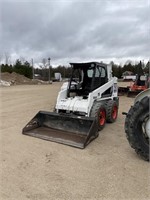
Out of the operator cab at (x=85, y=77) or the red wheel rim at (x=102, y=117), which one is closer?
the red wheel rim at (x=102, y=117)

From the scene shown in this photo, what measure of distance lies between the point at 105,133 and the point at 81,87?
2.08 m

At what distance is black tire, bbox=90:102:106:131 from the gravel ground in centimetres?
73

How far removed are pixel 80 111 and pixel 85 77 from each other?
1.69 m

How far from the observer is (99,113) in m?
5.11

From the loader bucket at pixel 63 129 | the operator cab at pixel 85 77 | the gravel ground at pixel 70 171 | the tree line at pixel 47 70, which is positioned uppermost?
the tree line at pixel 47 70

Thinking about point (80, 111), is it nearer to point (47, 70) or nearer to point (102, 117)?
point (102, 117)

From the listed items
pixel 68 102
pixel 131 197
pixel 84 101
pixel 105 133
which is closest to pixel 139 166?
pixel 131 197

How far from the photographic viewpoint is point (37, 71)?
58.2m

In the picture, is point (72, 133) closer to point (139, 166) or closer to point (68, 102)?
point (68, 102)

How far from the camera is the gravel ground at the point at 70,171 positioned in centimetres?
245

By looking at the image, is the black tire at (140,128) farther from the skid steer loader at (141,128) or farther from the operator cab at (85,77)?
the operator cab at (85,77)

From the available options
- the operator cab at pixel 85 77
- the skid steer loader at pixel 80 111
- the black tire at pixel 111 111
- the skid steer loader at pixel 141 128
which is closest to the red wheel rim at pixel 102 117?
the skid steer loader at pixel 80 111

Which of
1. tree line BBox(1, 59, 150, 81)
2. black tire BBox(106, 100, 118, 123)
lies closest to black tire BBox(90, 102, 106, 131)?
black tire BBox(106, 100, 118, 123)

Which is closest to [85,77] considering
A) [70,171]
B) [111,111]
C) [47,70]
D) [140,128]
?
[111,111]
